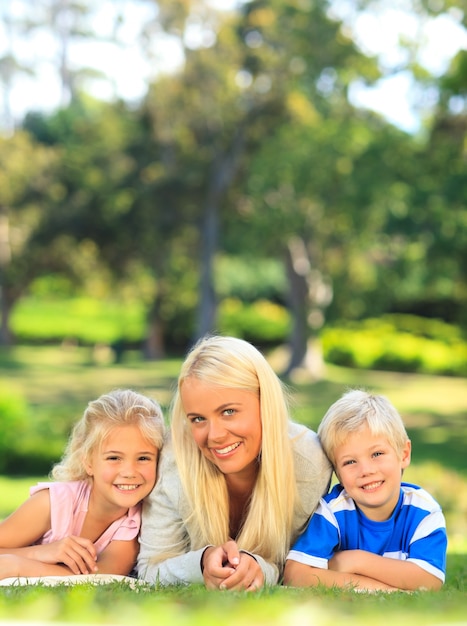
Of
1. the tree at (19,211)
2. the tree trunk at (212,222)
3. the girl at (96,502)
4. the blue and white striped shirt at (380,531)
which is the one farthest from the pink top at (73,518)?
the tree at (19,211)

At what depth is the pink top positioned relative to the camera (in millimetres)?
4223

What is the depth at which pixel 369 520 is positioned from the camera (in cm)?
401

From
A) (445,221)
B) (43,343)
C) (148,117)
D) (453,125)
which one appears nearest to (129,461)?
(445,221)

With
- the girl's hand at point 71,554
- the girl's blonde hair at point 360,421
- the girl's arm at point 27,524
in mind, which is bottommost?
the girl's hand at point 71,554

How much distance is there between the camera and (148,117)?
29.0m

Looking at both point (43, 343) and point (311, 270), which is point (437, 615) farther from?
point (43, 343)

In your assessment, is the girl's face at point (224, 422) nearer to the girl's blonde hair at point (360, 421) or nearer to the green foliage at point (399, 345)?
the girl's blonde hair at point (360, 421)

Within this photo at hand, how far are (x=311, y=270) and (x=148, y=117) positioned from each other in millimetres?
7026

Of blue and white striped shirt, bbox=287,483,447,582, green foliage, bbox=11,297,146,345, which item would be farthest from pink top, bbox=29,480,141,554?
green foliage, bbox=11,297,146,345

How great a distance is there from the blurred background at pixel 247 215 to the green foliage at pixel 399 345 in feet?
0.25

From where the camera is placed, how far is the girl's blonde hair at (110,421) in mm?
4176

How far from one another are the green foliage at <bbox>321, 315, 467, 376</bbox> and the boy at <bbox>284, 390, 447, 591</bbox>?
26.7 m

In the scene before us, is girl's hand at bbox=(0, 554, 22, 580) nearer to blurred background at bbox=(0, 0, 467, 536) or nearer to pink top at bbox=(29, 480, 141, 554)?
pink top at bbox=(29, 480, 141, 554)

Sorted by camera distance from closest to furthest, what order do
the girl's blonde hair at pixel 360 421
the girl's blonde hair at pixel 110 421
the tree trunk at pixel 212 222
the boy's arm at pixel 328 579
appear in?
the boy's arm at pixel 328 579, the girl's blonde hair at pixel 360 421, the girl's blonde hair at pixel 110 421, the tree trunk at pixel 212 222
